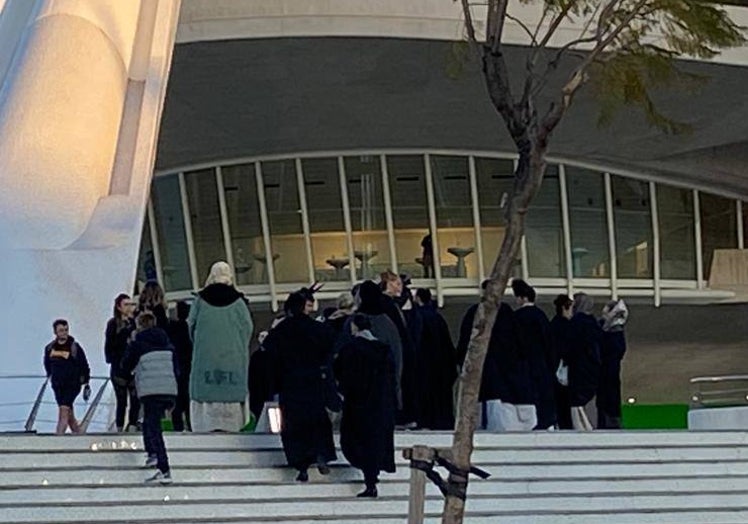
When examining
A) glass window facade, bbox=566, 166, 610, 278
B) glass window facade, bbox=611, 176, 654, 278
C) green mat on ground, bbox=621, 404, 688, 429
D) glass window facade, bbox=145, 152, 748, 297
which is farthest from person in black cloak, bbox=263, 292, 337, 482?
green mat on ground, bbox=621, 404, 688, 429

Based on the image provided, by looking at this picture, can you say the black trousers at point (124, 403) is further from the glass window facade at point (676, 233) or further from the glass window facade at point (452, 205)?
the glass window facade at point (676, 233)

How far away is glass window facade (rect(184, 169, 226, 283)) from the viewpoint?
2497cm

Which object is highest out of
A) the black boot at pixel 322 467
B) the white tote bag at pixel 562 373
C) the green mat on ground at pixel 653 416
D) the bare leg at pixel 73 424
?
the white tote bag at pixel 562 373

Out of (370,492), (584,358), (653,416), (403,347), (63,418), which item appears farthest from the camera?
(653,416)

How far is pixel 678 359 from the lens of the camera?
1140 inches

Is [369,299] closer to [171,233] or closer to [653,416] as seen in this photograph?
[171,233]

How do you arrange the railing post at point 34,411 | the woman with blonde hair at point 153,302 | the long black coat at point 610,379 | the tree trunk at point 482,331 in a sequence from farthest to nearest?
the long black coat at point 610,379, the railing post at point 34,411, the woman with blonde hair at point 153,302, the tree trunk at point 482,331

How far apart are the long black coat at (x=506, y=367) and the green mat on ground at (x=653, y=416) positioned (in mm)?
15999

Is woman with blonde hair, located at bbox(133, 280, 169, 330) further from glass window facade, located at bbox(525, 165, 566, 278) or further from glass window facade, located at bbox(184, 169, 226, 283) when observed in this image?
glass window facade, located at bbox(525, 165, 566, 278)

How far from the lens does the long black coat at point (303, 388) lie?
31.0 feet

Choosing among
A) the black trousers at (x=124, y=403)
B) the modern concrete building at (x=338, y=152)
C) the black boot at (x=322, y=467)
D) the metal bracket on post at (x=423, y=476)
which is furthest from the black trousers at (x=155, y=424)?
the modern concrete building at (x=338, y=152)

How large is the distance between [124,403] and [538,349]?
3840mm

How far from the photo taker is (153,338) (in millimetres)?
9438

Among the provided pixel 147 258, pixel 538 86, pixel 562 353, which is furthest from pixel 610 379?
pixel 147 258
